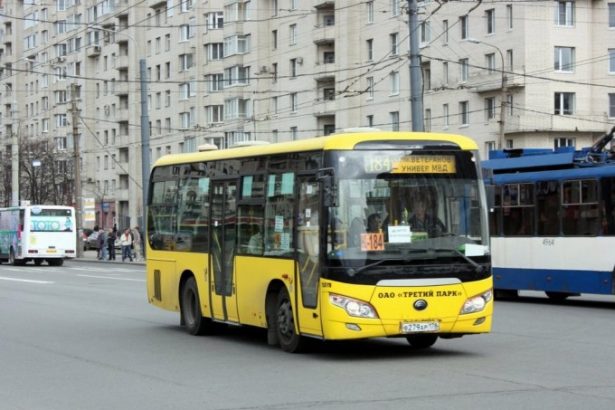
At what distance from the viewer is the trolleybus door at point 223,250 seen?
49.7 ft

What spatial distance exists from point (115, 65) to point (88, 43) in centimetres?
659

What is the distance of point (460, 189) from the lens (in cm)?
1319

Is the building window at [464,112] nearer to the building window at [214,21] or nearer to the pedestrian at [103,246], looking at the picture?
the pedestrian at [103,246]

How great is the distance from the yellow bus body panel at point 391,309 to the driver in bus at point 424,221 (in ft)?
2.05

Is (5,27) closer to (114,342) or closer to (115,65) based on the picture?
(115,65)

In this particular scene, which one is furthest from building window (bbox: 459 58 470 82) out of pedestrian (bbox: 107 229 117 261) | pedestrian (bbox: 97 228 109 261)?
pedestrian (bbox: 97 228 109 261)

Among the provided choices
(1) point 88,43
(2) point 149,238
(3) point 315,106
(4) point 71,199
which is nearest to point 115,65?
(1) point 88,43

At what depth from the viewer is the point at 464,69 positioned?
204 ft

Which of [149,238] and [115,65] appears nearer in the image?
[149,238]

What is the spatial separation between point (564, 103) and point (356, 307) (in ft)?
162

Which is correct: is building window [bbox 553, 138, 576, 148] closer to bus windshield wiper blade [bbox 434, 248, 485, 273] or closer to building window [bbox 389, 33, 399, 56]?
building window [bbox 389, 33, 399, 56]

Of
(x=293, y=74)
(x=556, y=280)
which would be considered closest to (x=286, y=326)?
(x=556, y=280)

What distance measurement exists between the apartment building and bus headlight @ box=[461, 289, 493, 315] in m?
26.8

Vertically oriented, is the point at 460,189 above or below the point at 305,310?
above
